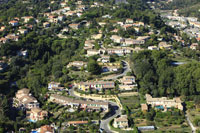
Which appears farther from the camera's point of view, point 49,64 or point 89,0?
point 89,0

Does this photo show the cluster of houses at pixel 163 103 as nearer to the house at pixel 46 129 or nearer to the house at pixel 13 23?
the house at pixel 46 129

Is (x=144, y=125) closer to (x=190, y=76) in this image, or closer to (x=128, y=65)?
(x=190, y=76)

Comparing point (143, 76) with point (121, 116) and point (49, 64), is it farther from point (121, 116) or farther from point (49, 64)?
point (49, 64)

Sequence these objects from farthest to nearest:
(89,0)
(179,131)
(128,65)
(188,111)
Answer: (89,0) → (128,65) → (188,111) → (179,131)

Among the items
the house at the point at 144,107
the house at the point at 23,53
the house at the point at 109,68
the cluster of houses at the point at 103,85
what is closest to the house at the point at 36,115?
the cluster of houses at the point at 103,85

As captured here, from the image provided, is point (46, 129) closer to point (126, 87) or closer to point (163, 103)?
point (126, 87)

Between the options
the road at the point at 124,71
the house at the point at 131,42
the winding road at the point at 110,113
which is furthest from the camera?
the house at the point at 131,42

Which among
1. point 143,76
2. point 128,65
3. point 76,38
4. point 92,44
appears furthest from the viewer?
point 76,38

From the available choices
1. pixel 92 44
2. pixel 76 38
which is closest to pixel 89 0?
pixel 76 38
